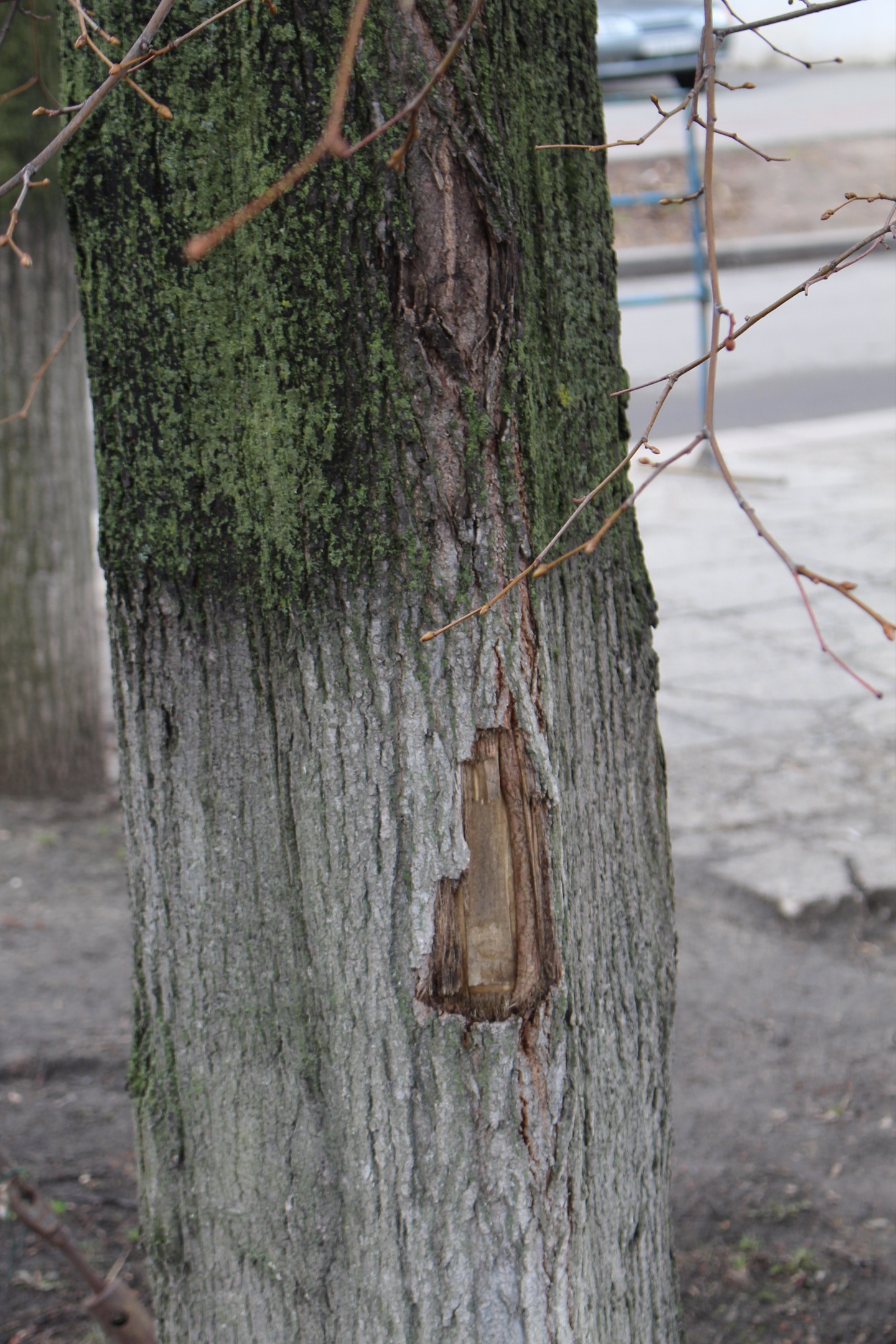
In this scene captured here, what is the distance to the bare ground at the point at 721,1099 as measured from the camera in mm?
2270

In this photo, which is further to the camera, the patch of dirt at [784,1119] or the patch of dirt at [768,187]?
the patch of dirt at [768,187]

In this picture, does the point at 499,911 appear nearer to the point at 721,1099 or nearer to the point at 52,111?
the point at 52,111

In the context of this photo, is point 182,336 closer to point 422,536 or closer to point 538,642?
point 422,536

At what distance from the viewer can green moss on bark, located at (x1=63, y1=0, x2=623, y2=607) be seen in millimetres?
1240

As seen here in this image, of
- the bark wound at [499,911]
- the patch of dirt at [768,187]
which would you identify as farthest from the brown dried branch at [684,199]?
the patch of dirt at [768,187]

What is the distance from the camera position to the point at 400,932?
138 centimetres

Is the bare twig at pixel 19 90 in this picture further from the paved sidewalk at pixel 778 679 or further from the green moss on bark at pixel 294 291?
the paved sidewalk at pixel 778 679

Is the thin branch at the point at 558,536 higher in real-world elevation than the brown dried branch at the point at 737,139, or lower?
lower

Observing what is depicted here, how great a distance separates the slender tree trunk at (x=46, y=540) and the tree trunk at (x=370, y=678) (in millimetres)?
2703

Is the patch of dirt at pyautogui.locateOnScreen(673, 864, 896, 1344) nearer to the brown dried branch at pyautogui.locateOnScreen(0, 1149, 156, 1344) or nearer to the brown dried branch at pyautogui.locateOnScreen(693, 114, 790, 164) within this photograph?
the brown dried branch at pyautogui.locateOnScreen(0, 1149, 156, 1344)

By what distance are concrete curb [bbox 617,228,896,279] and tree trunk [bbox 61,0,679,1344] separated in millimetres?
11119

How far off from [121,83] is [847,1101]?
8.51 feet

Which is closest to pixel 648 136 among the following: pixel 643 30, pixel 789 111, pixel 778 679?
pixel 778 679

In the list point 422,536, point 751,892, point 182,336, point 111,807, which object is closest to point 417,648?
point 422,536
